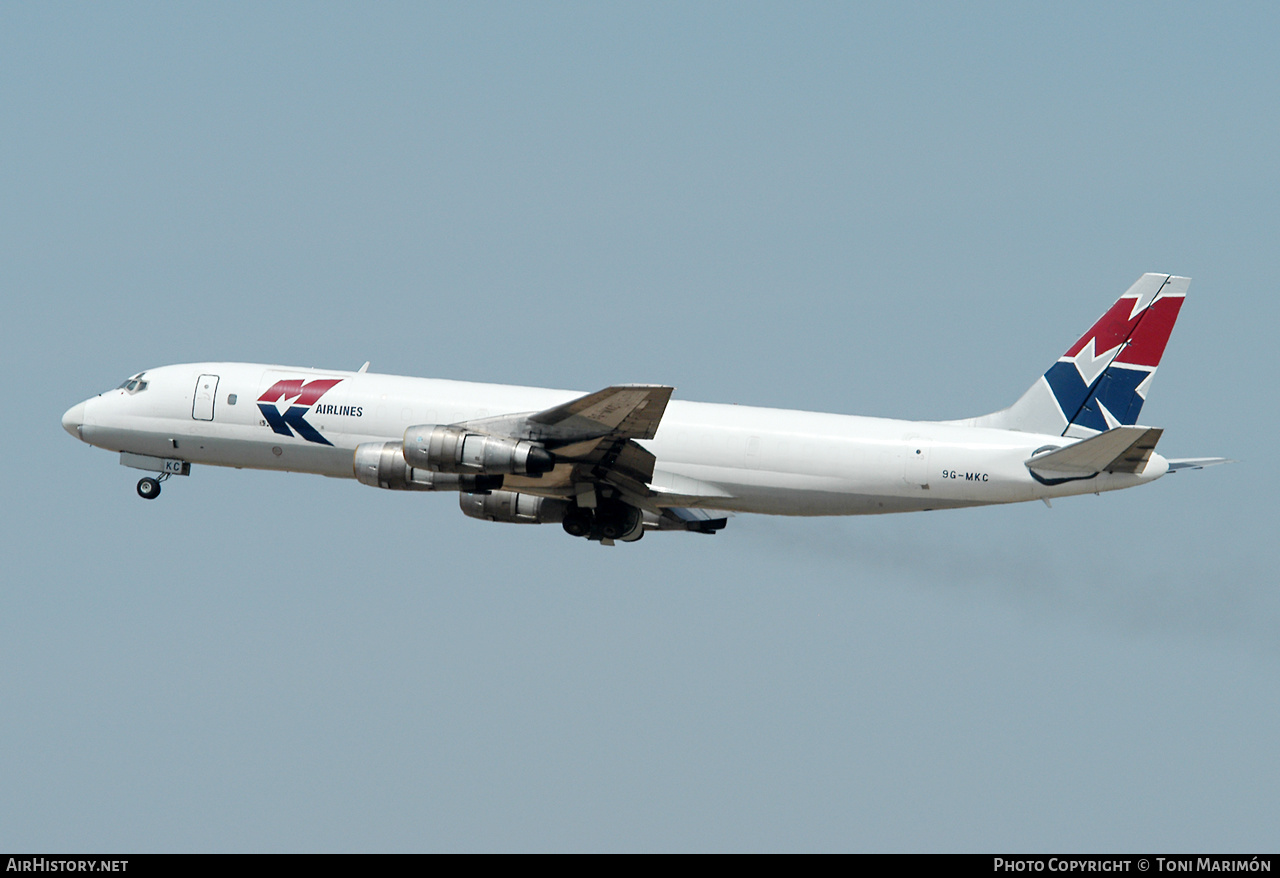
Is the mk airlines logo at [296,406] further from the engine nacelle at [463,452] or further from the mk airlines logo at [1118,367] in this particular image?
the mk airlines logo at [1118,367]

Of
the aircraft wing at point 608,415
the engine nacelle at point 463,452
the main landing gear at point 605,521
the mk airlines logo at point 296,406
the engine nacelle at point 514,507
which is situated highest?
the mk airlines logo at point 296,406

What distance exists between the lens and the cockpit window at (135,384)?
42.7 metres

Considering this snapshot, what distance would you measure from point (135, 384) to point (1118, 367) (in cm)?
2783

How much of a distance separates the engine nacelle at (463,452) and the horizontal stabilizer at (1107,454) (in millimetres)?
12706

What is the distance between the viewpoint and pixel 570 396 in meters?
39.6

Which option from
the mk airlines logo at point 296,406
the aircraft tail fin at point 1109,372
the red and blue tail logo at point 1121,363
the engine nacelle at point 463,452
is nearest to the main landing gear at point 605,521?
the engine nacelle at point 463,452

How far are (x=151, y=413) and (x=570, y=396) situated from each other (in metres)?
12.4

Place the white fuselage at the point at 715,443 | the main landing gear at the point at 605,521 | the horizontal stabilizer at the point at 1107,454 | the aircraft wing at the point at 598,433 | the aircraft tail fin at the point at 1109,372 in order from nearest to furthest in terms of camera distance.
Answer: the horizontal stabilizer at the point at 1107,454 < the aircraft wing at the point at 598,433 < the white fuselage at the point at 715,443 < the aircraft tail fin at the point at 1109,372 < the main landing gear at the point at 605,521

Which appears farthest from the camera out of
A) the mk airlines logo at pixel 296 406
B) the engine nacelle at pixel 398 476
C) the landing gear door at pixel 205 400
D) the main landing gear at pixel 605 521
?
the landing gear door at pixel 205 400

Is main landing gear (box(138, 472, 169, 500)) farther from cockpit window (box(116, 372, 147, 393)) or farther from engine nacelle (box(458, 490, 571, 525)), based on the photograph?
engine nacelle (box(458, 490, 571, 525))

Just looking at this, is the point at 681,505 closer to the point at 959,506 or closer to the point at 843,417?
the point at 843,417

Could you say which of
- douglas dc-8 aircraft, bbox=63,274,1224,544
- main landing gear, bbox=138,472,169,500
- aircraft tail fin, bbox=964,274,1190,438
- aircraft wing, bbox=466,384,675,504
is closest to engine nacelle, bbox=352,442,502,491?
douglas dc-8 aircraft, bbox=63,274,1224,544

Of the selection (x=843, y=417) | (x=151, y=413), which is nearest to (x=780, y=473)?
(x=843, y=417)

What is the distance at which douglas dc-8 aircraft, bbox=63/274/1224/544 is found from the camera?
36.0m
